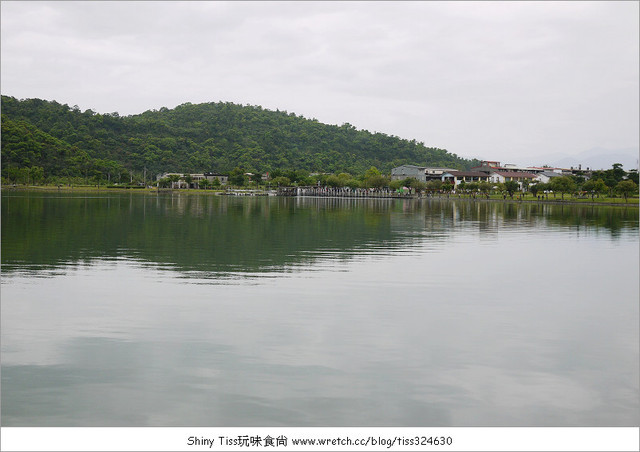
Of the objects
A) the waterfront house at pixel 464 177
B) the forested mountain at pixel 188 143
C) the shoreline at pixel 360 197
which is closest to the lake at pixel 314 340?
the shoreline at pixel 360 197

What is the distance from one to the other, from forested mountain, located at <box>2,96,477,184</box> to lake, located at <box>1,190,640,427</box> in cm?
9736

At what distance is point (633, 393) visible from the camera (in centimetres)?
711

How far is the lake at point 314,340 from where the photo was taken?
6441 mm

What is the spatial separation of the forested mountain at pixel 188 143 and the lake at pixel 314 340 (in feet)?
319

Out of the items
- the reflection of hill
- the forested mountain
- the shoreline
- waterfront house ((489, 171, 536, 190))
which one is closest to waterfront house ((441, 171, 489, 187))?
waterfront house ((489, 171, 536, 190))

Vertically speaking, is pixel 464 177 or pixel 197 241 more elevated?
pixel 464 177

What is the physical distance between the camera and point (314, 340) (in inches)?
353

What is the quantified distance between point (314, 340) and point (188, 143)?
5460 inches

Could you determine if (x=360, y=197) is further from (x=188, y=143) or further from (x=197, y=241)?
(x=197, y=241)

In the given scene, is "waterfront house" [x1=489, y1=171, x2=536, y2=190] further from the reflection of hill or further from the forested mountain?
the reflection of hill

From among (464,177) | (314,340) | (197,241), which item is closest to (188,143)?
(464,177)

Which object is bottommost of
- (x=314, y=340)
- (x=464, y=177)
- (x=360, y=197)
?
(x=314, y=340)

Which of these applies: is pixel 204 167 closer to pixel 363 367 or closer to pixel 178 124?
pixel 178 124

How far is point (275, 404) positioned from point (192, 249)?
1399 cm
